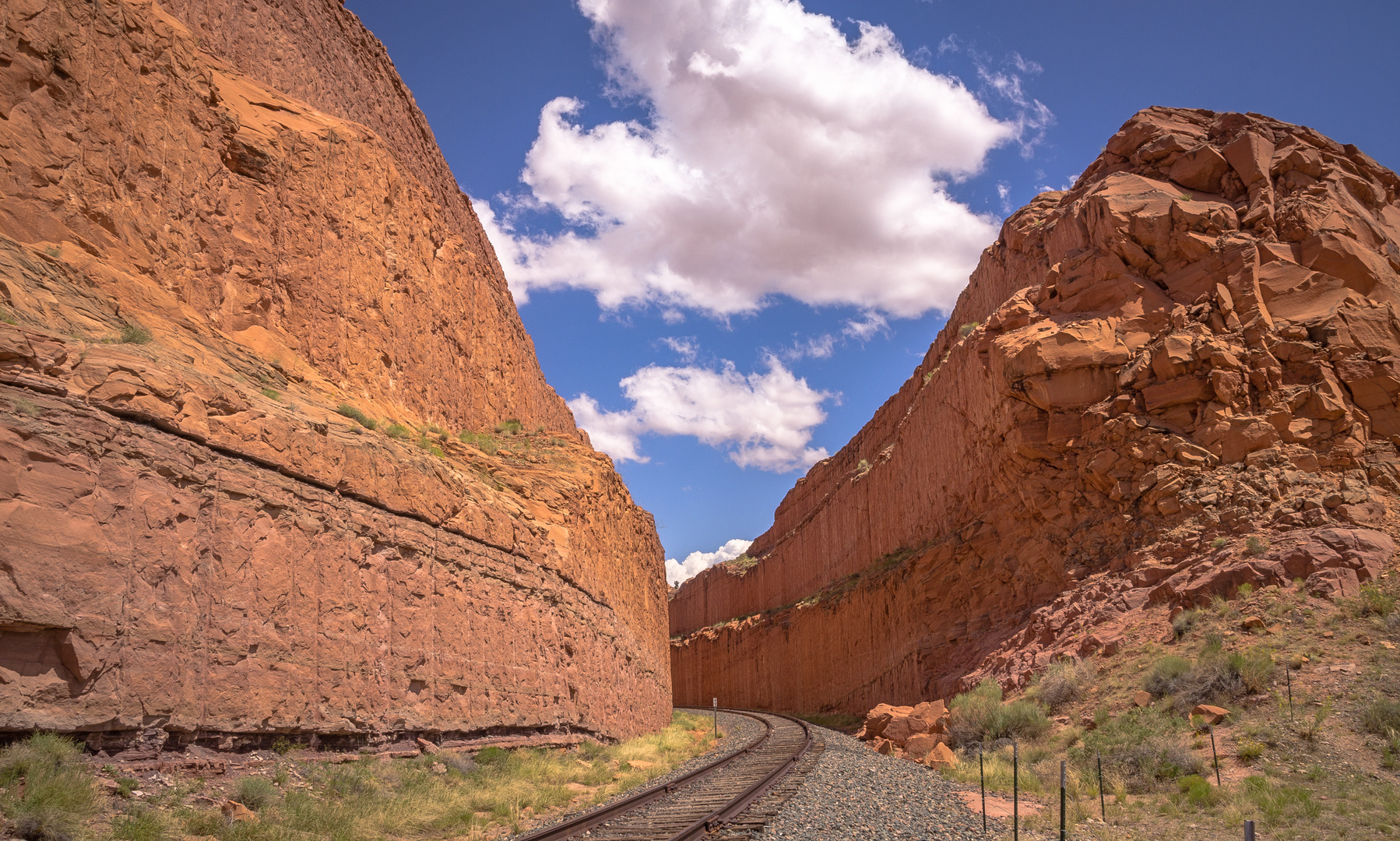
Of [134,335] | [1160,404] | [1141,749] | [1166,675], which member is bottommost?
[1141,749]

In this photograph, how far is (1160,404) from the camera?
21.7 meters

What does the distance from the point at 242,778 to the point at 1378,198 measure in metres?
29.9

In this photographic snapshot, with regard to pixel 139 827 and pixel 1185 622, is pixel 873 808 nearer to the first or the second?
pixel 139 827

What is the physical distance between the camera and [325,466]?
39.2 ft

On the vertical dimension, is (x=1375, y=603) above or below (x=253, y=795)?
above

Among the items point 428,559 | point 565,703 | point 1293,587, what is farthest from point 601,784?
point 1293,587

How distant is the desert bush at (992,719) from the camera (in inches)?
667

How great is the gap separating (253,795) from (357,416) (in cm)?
688

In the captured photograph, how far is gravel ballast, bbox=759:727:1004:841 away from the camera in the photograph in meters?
9.86

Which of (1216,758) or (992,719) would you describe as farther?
(992,719)

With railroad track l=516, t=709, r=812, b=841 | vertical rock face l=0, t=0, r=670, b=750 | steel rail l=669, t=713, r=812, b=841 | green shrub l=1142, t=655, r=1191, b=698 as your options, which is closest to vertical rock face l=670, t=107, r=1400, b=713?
green shrub l=1142, t=655, r=1191, b=698

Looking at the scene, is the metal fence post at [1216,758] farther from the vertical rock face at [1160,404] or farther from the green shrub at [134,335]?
the green shrub at [134,335]

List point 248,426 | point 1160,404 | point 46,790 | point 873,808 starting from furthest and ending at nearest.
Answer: point 1160,404 → point 873,808 → point 248,426 → point 46,790

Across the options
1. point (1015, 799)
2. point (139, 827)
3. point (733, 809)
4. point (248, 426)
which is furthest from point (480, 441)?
point (1015, 799)
